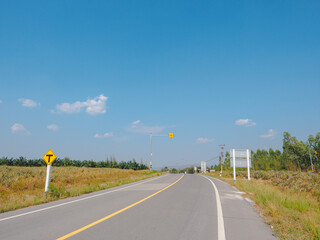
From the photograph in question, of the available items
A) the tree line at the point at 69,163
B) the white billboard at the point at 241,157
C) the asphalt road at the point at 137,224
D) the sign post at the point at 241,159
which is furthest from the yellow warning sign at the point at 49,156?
the tree line at the point at 69,163

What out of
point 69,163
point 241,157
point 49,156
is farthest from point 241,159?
point 69,163

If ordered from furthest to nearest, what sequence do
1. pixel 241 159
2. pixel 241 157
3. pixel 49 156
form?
pixel 241 159 < pixel 241 157 < pixel 49 156

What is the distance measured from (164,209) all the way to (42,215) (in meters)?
3.86

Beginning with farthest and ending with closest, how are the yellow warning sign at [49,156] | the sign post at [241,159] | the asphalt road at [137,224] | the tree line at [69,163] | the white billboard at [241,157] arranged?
the tree line at [69,163]
the white billboard at [241,157]
the sign post at [241,159]
the yellow warning sign at [49,156]
the asphalt road at [137,224]

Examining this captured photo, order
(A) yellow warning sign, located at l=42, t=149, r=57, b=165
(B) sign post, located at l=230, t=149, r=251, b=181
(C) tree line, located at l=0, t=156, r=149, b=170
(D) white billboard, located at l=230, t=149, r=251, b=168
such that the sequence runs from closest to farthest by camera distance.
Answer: (A) yellow warning sign, located at l=42, t=149, r=57, b=165 → (B) sign post, located at l=230, t=149, r=251, b=181 → (D) white billboard, located at l=230, t=149, r=251, b=168 → (C) tree line, located at l=0, t=156, r=149, b=170

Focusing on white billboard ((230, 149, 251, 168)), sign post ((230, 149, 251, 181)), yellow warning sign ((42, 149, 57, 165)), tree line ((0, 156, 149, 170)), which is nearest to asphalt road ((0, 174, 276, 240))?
yellow warning sign ((42, 149, 57, 165))

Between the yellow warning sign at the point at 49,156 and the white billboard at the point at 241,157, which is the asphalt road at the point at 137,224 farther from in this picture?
the white billboard at the point at 241,157

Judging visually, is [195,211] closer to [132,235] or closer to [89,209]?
[132,235]

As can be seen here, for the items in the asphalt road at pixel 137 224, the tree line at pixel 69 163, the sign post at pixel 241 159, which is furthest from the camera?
the tree line at pixel 69 163

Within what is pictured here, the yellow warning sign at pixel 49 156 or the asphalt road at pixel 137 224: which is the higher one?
the yellow warning sign at pixel 49 156

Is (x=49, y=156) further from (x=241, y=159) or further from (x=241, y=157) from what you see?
(x=241, y=159)

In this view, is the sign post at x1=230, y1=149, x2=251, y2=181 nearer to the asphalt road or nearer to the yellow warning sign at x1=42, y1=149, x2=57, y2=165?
the asphalt road

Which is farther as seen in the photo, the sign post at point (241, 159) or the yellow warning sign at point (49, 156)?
the sign post at point (241, 159)

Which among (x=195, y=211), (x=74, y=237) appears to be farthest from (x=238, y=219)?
(x=74, y=237)
